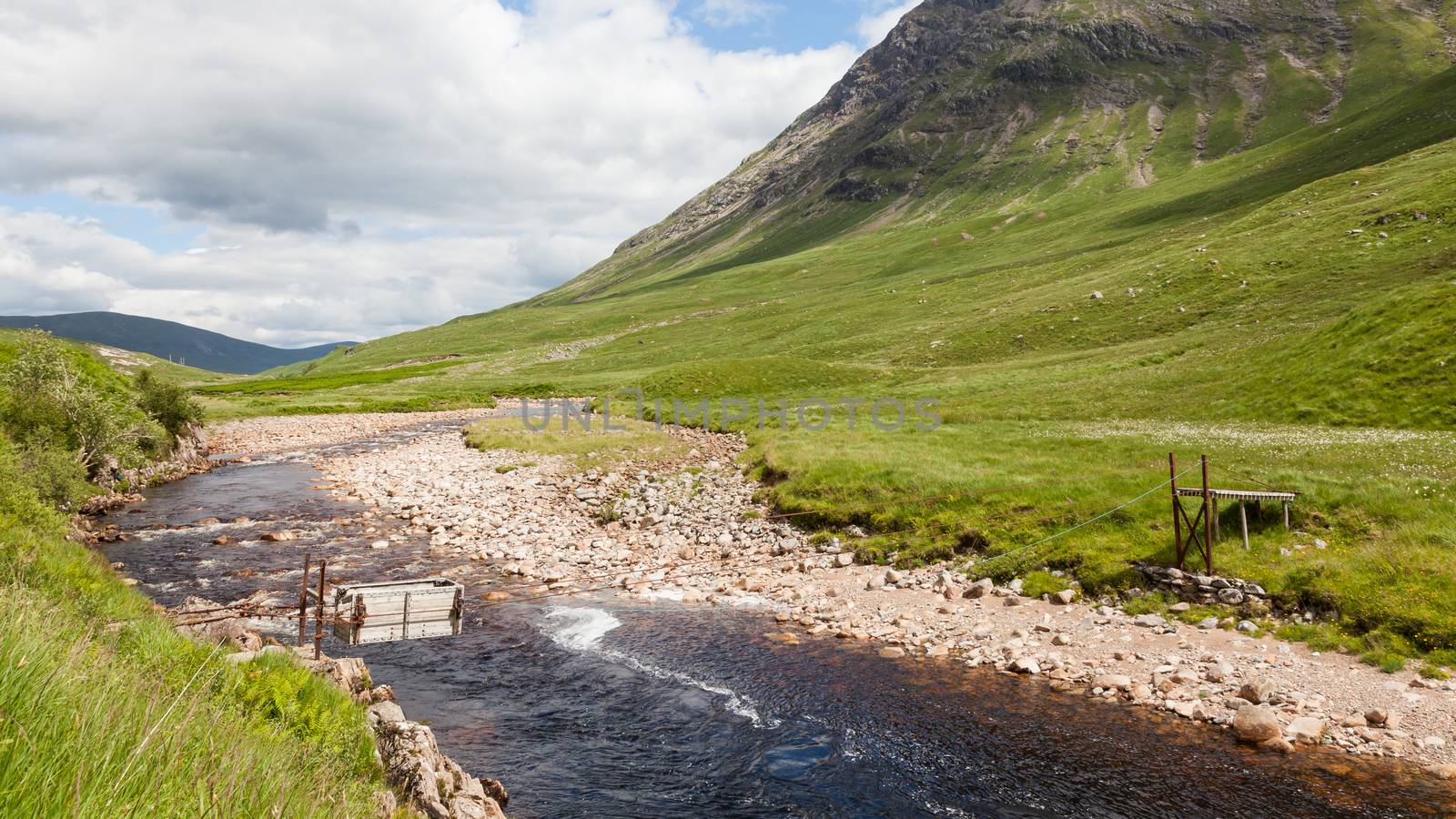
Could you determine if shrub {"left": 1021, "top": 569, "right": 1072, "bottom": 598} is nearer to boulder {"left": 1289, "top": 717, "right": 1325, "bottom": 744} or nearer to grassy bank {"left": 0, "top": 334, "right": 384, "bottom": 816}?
boulder {"left": 1289, "top": 717, "right": 1325, "bottom": 744}

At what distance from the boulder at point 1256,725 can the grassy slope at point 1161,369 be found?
4.93m

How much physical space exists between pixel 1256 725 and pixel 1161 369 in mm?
45671

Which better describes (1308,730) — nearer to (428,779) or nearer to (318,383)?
(428,779)

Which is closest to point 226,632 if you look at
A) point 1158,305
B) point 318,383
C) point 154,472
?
point 154,472

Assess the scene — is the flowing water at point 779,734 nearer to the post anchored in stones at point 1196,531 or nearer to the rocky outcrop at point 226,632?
the rocky outcrop at point 226,632

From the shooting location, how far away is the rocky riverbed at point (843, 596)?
47.1ft

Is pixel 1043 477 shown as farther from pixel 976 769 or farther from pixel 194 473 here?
pixel 194 473

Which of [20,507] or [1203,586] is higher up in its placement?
[20,507]

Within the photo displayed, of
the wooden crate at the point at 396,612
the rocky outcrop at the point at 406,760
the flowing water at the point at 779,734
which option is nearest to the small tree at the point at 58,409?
the flowing water at the point at 779,734

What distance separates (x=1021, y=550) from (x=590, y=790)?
16.1 m

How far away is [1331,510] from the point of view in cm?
2070

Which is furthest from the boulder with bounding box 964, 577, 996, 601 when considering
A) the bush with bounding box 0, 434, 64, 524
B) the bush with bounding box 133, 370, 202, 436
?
the bush with bounding box 133, 370, 202, 436

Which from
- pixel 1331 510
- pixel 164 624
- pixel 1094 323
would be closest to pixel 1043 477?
pixel 1331 510

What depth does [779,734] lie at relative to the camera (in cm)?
1499
